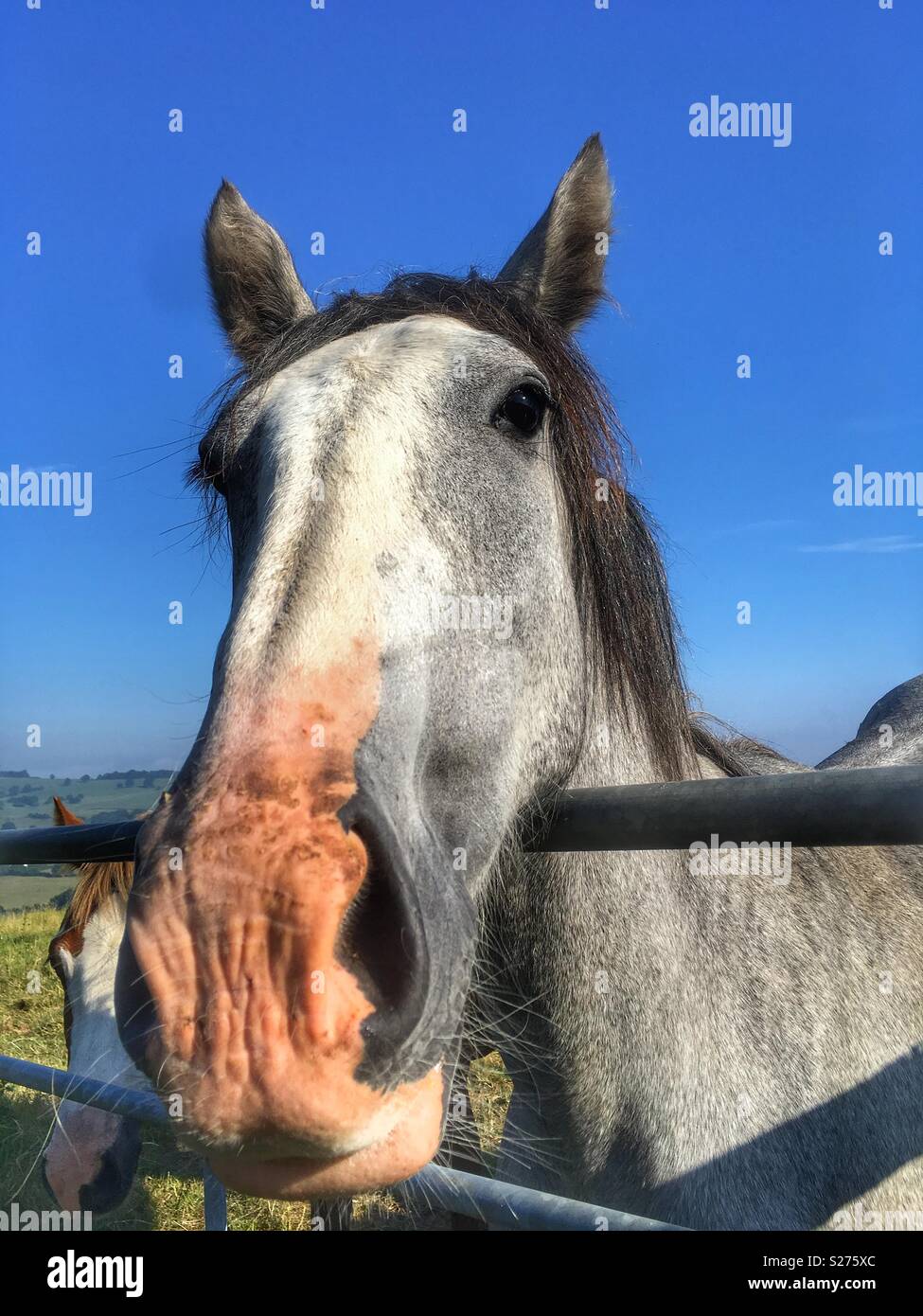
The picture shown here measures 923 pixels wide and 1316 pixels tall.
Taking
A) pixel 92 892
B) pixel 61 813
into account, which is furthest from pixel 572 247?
pixel 61 813

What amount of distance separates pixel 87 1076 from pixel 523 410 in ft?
10.7

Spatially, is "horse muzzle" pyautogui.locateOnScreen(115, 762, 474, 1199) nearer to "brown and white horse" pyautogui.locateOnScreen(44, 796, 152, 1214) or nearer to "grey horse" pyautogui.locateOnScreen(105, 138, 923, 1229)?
"grey horse" pyautogui.locateOnScreen(105, 138, 923, 1229)

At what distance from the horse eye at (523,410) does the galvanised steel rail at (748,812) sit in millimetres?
973

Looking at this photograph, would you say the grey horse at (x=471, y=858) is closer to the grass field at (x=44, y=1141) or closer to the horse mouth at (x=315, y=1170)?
the horse mouth at (x=315, y=1170)

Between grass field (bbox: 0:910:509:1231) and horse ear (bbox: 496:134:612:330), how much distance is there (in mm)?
2457

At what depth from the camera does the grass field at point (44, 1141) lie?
4.42 meters

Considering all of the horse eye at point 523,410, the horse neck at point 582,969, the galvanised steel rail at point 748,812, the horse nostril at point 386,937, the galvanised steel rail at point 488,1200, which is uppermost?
the horse eye at point 523,410

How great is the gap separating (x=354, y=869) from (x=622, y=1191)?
140cm

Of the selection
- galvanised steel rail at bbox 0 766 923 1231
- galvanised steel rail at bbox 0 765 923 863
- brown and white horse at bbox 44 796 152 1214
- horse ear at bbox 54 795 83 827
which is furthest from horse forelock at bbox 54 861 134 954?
galvanised steel rail at bbox 0 765 923 863

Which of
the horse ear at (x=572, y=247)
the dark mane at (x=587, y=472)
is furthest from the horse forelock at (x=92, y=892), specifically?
the horse ear at (x=572, y=247)

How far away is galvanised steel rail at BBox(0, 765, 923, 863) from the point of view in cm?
120

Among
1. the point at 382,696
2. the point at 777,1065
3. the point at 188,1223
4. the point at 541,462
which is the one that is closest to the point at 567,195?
the point at 541,462
